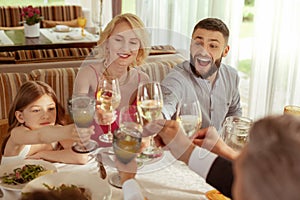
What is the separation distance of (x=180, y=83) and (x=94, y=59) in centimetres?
43

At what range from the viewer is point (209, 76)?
207 cm

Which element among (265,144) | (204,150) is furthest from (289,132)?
(204,150)

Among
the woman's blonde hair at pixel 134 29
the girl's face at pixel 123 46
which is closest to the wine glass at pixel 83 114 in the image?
the girl's face at pixel 123 46

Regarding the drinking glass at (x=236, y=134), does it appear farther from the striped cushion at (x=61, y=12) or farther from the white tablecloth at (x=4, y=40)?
the striped cushion at (x=61, y=12)

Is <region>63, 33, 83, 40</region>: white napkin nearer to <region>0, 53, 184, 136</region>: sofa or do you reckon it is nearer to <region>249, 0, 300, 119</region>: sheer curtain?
<region>0, 53, 184, 136</region>: sofa

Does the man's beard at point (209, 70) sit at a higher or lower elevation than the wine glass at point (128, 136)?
higher

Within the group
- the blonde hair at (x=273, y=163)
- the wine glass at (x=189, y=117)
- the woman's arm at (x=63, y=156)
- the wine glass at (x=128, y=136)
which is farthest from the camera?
the woman's arm at (x=63, y=156)

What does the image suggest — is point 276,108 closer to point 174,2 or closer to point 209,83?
point 209,83

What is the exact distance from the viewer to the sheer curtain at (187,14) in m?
3.55

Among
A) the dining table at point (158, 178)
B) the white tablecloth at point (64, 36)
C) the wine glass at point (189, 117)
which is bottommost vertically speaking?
the dining table at point (158, 178)

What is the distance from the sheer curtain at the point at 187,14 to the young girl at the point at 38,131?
83cm

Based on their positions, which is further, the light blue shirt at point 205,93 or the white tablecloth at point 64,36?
the white tablecloth at point 64,36

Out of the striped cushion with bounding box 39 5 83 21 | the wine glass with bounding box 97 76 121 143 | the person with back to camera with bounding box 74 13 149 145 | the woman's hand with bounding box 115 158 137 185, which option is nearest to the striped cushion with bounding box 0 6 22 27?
the striped cushion with bounding box 39 5 83 21

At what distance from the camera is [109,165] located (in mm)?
1497
